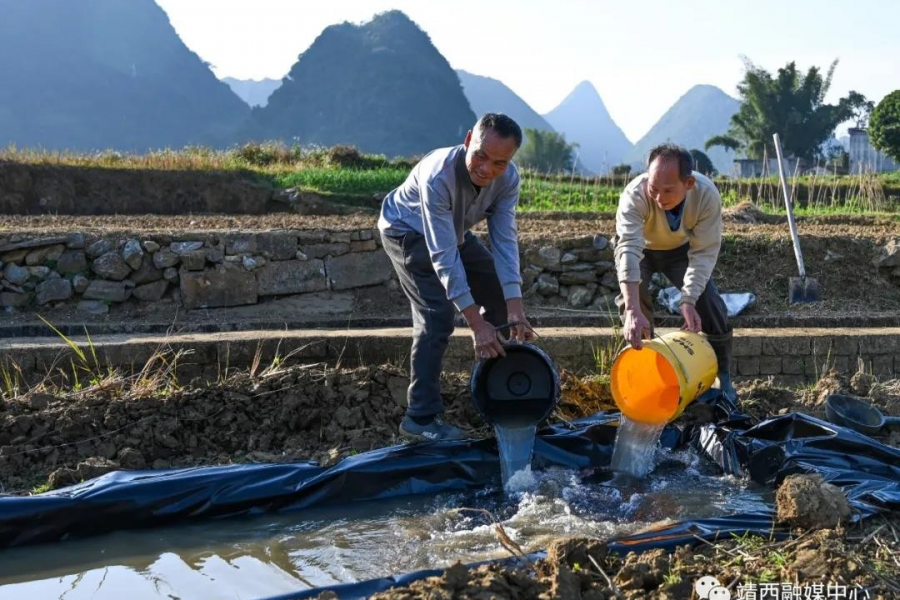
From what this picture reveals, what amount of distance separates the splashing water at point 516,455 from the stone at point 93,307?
16.1 ft

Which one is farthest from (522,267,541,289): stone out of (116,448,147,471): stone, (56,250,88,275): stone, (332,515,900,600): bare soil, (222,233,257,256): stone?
(332,515,900,600): bare soil

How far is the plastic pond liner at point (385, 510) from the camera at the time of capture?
304 cm

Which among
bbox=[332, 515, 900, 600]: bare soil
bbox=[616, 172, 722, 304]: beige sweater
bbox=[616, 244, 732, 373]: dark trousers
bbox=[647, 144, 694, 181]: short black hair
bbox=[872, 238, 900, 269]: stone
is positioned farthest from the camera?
bbox=[872, 238, 900, 269]: stone

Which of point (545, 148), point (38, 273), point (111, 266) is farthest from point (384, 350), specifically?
point (545, 148)

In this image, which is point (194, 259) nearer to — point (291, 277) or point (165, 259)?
point (165, 259)

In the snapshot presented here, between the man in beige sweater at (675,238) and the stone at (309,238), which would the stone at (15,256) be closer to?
the stone at (309,238)

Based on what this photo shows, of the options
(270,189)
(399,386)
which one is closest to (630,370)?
(399,386)

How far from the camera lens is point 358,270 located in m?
7.99

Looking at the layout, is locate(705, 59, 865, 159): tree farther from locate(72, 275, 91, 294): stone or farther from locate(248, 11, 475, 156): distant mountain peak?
locate(248, 11, 475, 156): distant mountain peak

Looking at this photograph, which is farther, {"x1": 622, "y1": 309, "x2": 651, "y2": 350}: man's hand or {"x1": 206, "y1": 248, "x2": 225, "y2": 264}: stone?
{"x1": 206, "y1": 248, "x2": 225, "y2": 264}: stone

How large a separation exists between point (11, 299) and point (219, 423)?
416cm

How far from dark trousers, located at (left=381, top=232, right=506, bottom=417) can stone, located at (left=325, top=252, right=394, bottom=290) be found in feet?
12.7

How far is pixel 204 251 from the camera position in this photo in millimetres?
7699

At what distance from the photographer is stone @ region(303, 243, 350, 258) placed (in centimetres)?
794
